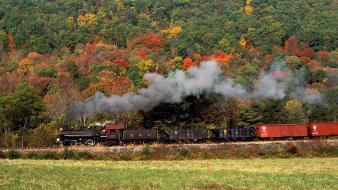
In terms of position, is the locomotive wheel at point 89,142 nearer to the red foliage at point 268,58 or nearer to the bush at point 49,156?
the bush at point 49,156

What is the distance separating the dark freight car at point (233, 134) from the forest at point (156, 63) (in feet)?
24.5

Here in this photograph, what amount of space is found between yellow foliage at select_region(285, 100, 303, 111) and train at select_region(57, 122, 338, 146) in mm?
17840

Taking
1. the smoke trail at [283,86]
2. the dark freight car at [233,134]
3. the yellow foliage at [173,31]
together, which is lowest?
the dark freight car at [233,134]

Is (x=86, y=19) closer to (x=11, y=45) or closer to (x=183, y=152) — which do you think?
(x=11, y=45)

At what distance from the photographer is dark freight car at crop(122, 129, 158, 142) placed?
218ft

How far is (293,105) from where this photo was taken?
302ft

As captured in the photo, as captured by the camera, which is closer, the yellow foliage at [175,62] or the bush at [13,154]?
the bush at [13,154]

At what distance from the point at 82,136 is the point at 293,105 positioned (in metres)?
41.6

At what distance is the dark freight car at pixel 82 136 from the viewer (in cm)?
6700

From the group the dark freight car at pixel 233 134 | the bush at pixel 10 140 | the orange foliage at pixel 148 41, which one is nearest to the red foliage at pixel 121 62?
the orange foliage at pixel 148 41

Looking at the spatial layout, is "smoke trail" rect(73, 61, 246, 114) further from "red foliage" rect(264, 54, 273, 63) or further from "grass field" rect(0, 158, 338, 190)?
"red foliage" rect(264, 54, 273, 63)

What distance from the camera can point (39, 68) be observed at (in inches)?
5349

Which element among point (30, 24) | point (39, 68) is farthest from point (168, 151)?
point (30, 24)

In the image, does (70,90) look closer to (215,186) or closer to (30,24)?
(30,24)
